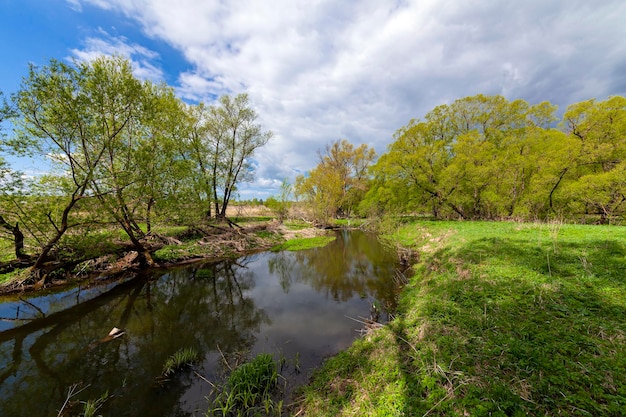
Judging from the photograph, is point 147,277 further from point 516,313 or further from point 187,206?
point 516,313

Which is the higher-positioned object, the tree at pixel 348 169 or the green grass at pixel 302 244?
the tree at pixel 348 169

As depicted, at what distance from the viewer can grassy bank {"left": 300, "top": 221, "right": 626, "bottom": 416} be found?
9.93ft

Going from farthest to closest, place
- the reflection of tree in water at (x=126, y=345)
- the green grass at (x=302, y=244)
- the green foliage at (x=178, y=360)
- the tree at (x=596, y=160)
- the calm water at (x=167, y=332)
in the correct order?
the green grass at (x=302, y=244)
the tree at (x=596, y=160)
the green foliage at (x=178, y=360)
the calm water at (x=167, y=332)
the reflection of tree in water at (x=126, y=345)

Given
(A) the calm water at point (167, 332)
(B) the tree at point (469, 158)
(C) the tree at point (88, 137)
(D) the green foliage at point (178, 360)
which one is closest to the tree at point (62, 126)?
(C) the tree at point (88, 137)

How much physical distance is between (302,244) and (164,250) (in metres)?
11.3

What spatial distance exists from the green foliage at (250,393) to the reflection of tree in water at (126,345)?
88 cm

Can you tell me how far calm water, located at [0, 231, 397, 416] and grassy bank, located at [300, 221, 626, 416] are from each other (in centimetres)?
167

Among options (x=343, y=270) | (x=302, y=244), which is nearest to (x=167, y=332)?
(x=343, y=270)

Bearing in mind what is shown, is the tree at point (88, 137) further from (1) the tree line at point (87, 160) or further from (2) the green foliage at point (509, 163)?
(2) the green foliage at point (509, 163)

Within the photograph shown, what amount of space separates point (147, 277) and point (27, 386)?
781cm

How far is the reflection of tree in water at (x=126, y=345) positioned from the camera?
15.6ft

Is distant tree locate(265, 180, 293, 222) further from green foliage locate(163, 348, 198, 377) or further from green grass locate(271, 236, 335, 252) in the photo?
green foliage locate(163, 348, 198, 377)

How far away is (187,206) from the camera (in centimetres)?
1515

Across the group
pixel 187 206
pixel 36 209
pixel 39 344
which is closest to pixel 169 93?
pixel 187 206
